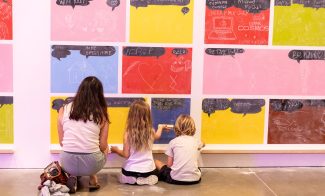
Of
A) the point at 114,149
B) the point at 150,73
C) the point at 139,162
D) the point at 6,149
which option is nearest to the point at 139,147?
the point at 139,162

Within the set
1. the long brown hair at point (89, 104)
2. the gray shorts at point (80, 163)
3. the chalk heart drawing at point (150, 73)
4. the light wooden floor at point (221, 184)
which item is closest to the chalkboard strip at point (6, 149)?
the light wooden floor at point (221, 184)

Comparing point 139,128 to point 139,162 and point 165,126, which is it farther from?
point 165,126

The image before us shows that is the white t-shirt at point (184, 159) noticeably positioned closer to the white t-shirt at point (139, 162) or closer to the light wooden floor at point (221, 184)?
the light wooden floor at point (221, 184)

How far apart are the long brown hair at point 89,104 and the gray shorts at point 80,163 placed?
1.04 feet

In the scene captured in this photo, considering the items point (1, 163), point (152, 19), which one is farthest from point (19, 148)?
point (152, 19)

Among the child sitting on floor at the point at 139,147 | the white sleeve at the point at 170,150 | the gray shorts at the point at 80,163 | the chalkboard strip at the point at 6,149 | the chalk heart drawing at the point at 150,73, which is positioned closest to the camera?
the gray shorts at the point at 80,163

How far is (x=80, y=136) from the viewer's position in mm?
4500

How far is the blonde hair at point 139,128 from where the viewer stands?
478 cm

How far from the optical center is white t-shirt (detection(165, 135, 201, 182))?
4.80 metres

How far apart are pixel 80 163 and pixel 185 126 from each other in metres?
1.09

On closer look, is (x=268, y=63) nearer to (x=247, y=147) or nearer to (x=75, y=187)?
(x=247, y=147)

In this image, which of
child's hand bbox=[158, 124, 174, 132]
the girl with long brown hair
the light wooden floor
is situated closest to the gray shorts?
the girl with long brown hair

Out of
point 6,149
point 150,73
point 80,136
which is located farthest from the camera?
point 150,73

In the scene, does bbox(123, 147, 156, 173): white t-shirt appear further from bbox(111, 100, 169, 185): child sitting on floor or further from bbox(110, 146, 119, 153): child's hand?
bbox(110, 146, 119, 153): child's hand
